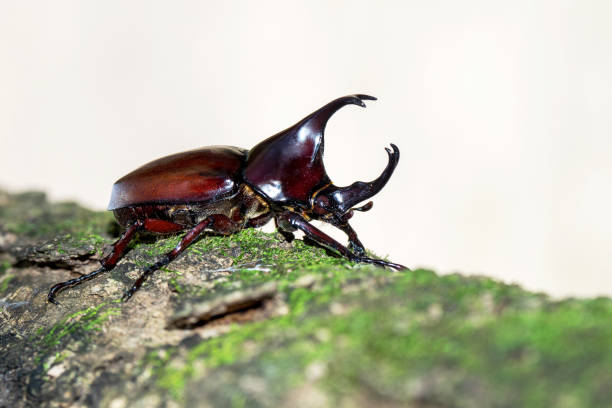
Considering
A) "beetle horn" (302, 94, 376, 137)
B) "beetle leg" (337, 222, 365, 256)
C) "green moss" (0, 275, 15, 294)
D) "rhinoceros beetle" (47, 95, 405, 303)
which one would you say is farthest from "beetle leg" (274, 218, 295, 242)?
"green moss" (0, 275, 15, 294)

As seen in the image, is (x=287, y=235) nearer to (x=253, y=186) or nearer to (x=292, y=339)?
(x=253, y=186)

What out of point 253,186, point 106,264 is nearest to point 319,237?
point 253,186

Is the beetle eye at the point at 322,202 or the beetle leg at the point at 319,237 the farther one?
the beetle eye at the point at 322,202

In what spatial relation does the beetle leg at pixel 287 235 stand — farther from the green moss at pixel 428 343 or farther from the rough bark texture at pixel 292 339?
the green moss at pixel 428 343

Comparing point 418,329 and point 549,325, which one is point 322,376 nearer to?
point 418,329

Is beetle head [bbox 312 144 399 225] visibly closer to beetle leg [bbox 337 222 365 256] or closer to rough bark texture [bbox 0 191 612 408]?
beetle leg [bbox 337 222 365 256]

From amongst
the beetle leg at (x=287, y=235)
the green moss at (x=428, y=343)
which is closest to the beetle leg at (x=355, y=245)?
the beetle leg at (x=287, y=235)
